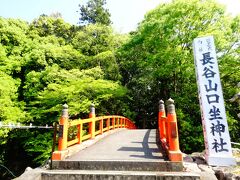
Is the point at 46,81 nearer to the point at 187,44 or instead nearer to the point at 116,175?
the point at 187,44

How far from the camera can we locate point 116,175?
4883 mm

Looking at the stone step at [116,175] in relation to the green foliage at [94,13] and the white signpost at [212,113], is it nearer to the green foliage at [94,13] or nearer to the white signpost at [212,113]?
the white signpost at [212,113]

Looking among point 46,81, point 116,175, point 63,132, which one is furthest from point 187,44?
point 116,175

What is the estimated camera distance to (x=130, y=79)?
2367 centimetres

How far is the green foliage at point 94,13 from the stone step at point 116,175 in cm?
2859

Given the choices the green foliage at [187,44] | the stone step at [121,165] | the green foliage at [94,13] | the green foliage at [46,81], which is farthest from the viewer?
the green foliage at [94,13]

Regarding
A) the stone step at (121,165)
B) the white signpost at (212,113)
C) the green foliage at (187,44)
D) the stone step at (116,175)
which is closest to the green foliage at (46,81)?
the green foliage at (187,44)

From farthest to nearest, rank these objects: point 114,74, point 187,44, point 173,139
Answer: point 114,74 < point 187,44 < point 173,139

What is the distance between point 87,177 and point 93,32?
20.6 meters

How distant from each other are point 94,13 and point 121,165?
1183 inches

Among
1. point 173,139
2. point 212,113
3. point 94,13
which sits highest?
point 94,13

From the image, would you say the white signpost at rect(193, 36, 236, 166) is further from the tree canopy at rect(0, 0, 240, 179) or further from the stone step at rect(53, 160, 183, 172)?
the tree canopy at rect(0, 0, 240, 179)

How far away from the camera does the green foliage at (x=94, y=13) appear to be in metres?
31.9

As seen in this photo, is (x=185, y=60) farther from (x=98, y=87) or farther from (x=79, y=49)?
(x=79, y=49)
